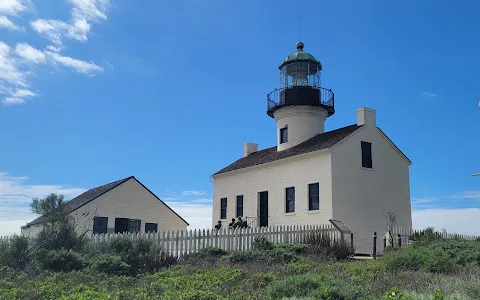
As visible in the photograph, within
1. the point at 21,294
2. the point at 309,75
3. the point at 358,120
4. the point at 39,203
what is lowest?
the point at 21,294

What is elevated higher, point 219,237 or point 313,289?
point 219,237

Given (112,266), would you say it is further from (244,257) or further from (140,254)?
(244,257)

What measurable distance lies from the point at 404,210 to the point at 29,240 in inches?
655

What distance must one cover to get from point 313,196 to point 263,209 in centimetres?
Result: 374

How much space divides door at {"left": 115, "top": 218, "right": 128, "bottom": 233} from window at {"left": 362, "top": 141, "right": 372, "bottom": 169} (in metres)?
15.6

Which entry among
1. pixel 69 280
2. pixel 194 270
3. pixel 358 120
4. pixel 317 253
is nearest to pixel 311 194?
pixel 358 120

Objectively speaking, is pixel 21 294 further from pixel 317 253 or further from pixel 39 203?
pixel 317 253

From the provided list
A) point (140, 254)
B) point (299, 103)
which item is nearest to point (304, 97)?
point (299, 103)

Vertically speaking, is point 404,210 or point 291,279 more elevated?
point 404,210

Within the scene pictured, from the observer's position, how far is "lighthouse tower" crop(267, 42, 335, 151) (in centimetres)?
2373

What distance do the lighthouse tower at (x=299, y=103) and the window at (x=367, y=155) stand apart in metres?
3.49

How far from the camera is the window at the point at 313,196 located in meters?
19.9

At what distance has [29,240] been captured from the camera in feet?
40.6

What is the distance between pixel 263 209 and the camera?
913 inches
